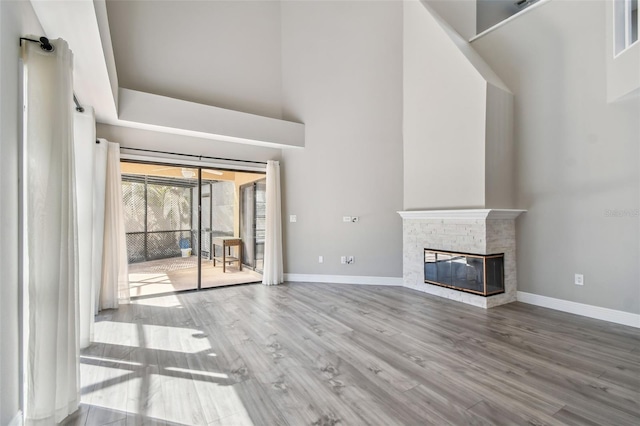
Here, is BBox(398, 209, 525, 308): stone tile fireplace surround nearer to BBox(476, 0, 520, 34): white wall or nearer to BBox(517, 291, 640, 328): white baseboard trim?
BBox(517, 291, 640, 328): white baseboard trim

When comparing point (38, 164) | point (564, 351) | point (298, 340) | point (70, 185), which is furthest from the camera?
point (298, 340)

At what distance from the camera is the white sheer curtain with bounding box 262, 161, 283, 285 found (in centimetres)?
544

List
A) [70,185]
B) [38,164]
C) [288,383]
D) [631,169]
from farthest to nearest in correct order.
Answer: [631,169]
[288,383]
[70,185]
[38,164]

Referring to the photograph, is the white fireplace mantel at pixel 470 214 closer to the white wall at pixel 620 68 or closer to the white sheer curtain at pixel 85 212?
the white wall at pixel 620 68

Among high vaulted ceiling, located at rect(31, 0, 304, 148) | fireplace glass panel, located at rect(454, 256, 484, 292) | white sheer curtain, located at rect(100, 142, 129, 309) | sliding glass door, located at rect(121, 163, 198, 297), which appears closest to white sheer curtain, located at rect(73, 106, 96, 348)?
high vaulted ceiling, located at rect(31, 0, 304, 148)

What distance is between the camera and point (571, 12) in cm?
380

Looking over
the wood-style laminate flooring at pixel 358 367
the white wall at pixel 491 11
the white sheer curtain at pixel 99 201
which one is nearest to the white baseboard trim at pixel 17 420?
the wood-style laminate flooring at pixel 358 367

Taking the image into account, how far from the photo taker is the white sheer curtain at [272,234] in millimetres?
5441

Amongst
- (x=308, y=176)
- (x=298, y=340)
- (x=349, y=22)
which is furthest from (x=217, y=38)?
(x=298, y=340)

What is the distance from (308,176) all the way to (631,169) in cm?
453

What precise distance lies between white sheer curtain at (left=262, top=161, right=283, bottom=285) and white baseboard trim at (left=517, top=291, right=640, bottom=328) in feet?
13.2

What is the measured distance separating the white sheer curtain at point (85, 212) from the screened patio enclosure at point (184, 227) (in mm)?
1617

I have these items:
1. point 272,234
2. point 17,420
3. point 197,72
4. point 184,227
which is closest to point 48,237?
point 17,420

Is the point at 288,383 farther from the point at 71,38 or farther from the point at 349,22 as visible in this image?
the point at 349,22
